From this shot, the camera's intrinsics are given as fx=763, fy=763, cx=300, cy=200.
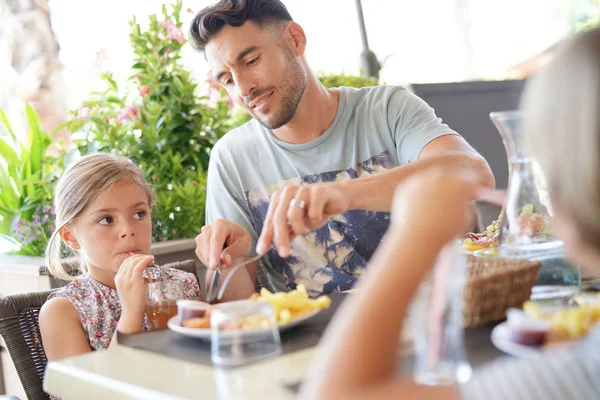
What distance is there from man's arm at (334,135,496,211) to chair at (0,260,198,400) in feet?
2.56

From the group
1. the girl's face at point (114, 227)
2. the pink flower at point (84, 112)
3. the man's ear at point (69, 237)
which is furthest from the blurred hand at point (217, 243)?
the pink flower at point (84, 112)

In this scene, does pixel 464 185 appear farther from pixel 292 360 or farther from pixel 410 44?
pixel 410 44

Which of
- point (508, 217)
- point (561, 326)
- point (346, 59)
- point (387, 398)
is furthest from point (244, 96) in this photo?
point (346, 59)

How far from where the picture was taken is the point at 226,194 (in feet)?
7.65

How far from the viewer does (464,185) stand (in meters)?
0.84

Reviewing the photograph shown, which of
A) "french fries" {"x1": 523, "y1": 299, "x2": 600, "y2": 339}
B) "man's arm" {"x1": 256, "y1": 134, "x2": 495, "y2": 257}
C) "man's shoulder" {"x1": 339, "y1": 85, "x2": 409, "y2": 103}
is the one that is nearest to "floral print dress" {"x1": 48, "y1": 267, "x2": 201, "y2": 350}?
"man's arm" {"x1": 256, "y1": 134, "x2": 495, "y2": 257}

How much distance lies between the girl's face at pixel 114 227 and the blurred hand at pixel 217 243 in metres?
0.25

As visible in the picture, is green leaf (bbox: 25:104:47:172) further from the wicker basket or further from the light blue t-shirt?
the wicker basket

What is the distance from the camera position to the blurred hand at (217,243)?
179cm

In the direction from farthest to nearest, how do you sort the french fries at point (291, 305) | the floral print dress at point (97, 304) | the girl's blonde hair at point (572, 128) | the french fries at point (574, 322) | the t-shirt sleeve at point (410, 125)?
the t-shirt sleeve at point (410, 125) < the floral print dress at point (97, 304) < the french fries at point (291, 305) < the french fries at point (574, 322) < the girl's blonde hair at point (572, 128)

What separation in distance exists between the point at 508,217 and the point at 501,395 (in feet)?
2.03

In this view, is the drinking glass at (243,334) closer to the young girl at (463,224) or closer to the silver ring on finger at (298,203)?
the silver ring on finger at (298,203)

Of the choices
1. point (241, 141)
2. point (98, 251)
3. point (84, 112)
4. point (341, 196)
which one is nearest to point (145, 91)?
point (84, 112)

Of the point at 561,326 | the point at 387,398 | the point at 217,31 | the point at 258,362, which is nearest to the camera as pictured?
the point at 387,398
